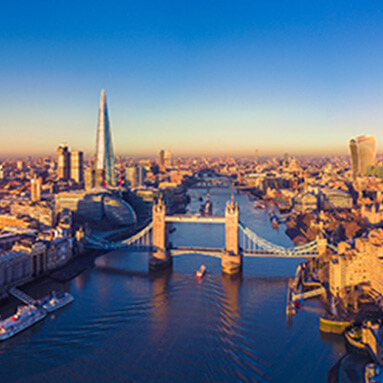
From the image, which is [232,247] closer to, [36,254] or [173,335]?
[173,335]

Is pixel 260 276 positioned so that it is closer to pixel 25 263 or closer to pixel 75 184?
pixel 25 263

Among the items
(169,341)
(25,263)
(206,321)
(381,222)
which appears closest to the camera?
(169,341)

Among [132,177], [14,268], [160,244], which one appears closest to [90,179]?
[132,177]

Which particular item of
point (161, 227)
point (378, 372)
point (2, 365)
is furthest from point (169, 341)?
point (161, 227)

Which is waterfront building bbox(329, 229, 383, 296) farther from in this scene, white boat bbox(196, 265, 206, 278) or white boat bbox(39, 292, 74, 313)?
white boat bbox(39, 292, 74, 313)

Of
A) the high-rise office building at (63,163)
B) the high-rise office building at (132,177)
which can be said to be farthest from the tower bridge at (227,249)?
the high-rise office building at (63,163)
